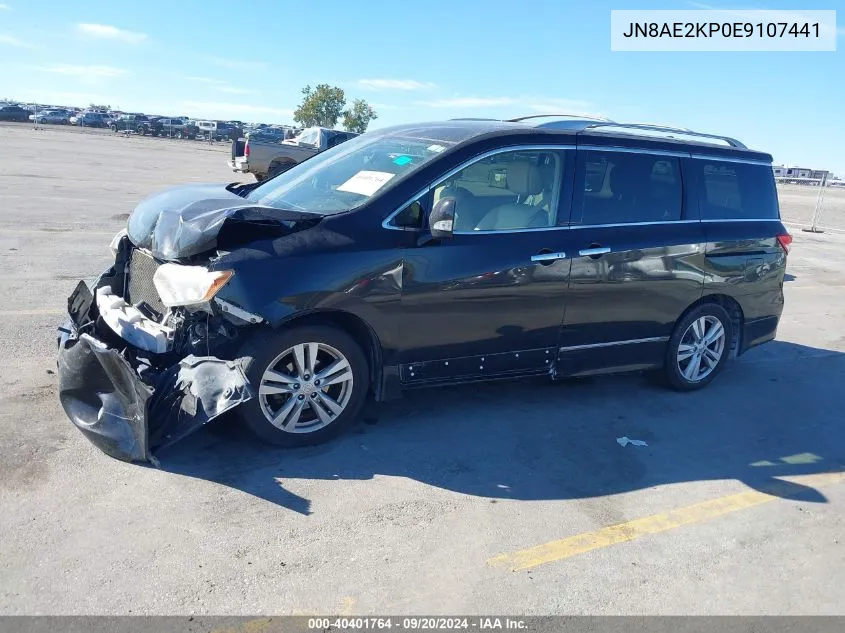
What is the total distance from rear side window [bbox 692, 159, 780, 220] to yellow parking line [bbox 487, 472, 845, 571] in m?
2.40

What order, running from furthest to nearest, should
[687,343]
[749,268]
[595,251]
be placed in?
[749,268], [687,343], [595,251]

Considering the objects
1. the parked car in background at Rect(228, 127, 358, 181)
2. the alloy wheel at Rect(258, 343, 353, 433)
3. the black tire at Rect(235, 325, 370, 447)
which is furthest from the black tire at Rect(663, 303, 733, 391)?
the parked car in background at Rect(228, 127, 358, 181)

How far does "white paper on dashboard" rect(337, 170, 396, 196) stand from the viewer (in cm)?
492

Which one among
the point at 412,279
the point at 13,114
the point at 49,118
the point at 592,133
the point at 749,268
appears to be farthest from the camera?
the point at 49,118

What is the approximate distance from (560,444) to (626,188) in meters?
2.07

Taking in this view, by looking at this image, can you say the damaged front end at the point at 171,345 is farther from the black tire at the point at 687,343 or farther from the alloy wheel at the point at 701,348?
the alloy wheel at the point at 701,348

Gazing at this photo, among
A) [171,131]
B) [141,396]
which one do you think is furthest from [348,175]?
[171,131]

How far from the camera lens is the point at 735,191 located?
650 cm

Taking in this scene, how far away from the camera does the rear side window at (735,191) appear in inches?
246

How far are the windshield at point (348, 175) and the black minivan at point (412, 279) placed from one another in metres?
0.02

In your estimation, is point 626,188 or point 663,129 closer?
point 626,188

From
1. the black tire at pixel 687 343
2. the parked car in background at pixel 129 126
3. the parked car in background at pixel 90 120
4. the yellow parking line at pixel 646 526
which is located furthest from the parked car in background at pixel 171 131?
the yellow parking line at pixel 646 526

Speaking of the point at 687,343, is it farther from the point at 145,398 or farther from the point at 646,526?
the point at 145,398

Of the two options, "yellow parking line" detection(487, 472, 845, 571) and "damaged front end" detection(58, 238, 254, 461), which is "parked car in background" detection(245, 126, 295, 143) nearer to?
"damaged front end" detection(58, 238, 254, 461)
